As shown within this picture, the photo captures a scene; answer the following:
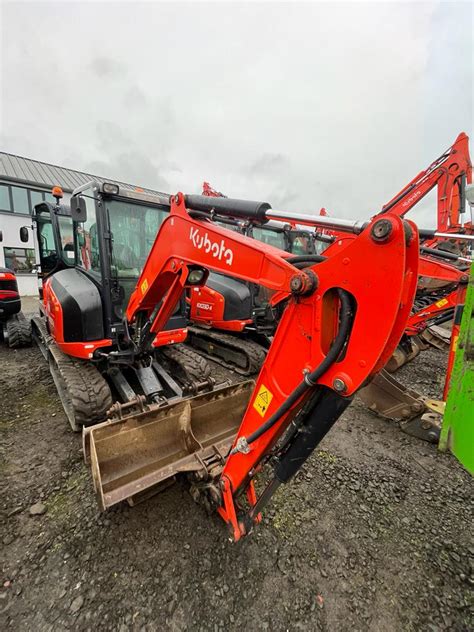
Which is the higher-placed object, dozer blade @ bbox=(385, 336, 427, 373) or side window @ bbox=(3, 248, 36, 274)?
side window @ bbox=(3, 248, 36, 274)

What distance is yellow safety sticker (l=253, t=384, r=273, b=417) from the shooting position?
1.65 meters

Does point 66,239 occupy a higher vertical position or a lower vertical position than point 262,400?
higher

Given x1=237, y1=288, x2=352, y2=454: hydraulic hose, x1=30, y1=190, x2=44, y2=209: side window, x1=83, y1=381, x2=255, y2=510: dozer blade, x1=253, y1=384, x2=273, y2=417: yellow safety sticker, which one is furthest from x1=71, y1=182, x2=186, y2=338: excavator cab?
x1=30, y1=190, x2=44, y2=209: side window

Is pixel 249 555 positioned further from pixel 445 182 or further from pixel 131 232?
pixel 445 182

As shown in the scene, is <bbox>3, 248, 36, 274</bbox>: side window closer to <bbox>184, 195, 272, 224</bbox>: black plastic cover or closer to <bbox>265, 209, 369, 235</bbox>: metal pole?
<bbox>184, 195, 272, 224</bbox>: black plastic cover

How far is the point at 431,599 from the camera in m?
1.82

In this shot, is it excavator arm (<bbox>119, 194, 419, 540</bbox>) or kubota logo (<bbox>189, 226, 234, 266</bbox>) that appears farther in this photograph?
kubota logo (<bbox>189, 226, 234, 266</bbox>)

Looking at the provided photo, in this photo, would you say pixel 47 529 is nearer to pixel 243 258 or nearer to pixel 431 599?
pixel 243 258

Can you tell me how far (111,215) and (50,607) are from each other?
3384 millimetres

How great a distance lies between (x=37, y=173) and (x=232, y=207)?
75.1 ft

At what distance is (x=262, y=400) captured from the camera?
1.69 m

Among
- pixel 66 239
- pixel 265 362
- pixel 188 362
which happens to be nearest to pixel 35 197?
pixel 66 239

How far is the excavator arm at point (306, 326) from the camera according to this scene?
45.3 inches

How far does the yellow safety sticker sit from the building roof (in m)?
16.8
